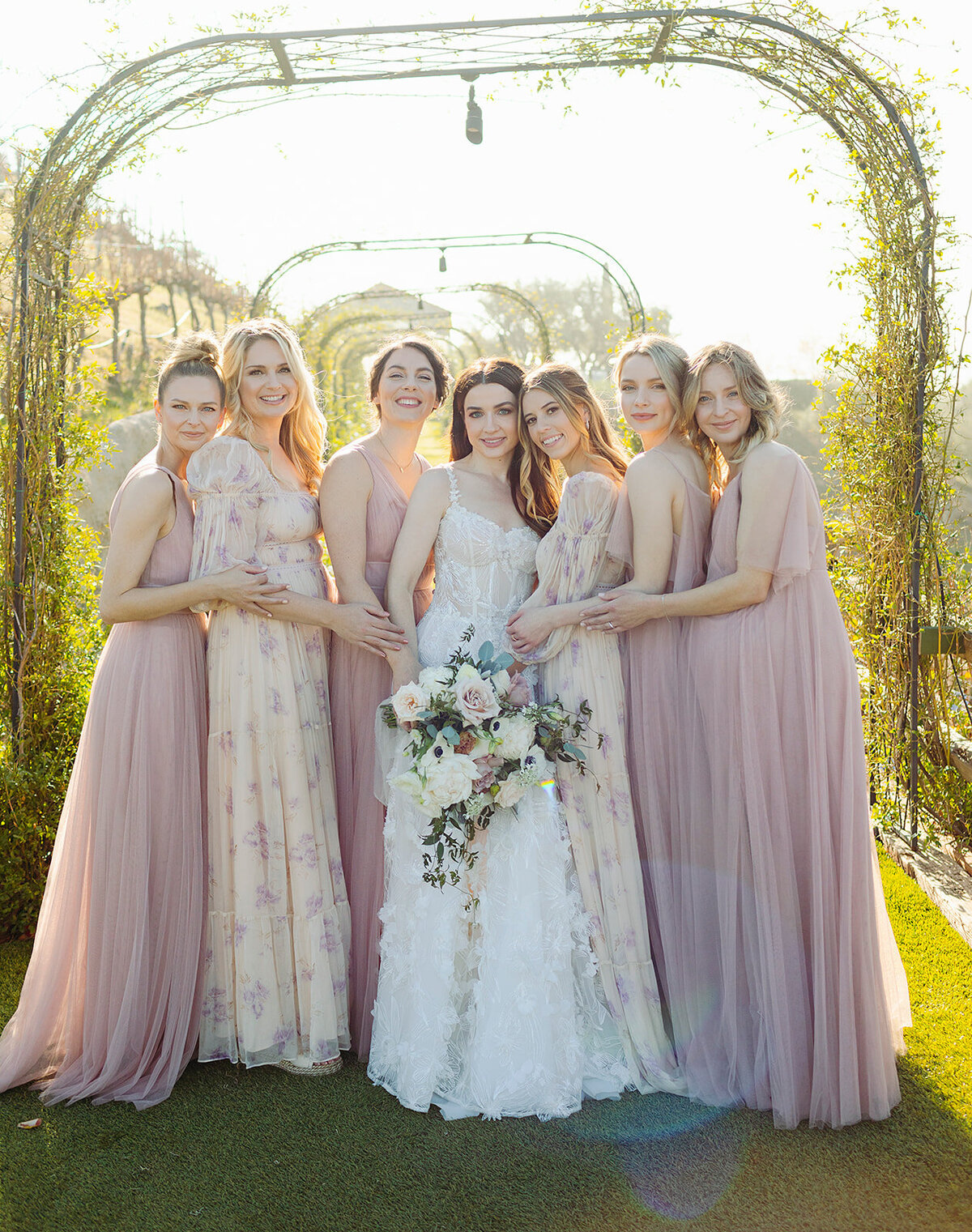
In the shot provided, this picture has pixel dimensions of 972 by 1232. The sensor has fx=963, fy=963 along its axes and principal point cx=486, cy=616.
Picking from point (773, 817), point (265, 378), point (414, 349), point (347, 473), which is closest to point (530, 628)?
point (347, 473)

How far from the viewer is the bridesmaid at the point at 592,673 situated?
3211 mm

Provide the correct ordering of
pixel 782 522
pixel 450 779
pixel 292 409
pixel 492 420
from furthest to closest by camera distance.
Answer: pixel 292 409
pixel 492 420
pixel 782 522
pixel 450 779

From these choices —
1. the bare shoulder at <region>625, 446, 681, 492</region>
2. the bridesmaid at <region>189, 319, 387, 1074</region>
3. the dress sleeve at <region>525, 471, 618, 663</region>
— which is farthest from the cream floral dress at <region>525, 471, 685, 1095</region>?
the bridesmaid at <region>189, 319, 387, 1074</region>

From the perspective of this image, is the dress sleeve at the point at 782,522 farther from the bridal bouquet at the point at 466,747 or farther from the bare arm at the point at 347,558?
the bare arm at the point at 347,558

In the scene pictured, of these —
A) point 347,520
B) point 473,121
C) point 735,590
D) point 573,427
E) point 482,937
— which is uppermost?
point 473,121

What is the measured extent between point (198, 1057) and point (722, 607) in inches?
93.3

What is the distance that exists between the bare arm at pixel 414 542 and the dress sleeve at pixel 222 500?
20.6 inches

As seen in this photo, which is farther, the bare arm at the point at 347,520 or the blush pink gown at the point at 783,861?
the bare arm at the point at 347,520

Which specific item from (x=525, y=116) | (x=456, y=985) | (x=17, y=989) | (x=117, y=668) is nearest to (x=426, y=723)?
(x=456, y=985)

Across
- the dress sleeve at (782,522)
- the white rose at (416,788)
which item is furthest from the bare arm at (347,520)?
the dress sleeve at (782,522)

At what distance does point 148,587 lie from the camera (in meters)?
3.31

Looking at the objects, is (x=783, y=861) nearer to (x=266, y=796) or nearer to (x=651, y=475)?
(x=651, y=475)

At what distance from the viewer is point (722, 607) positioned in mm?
3174

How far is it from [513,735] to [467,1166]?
1.23 m
